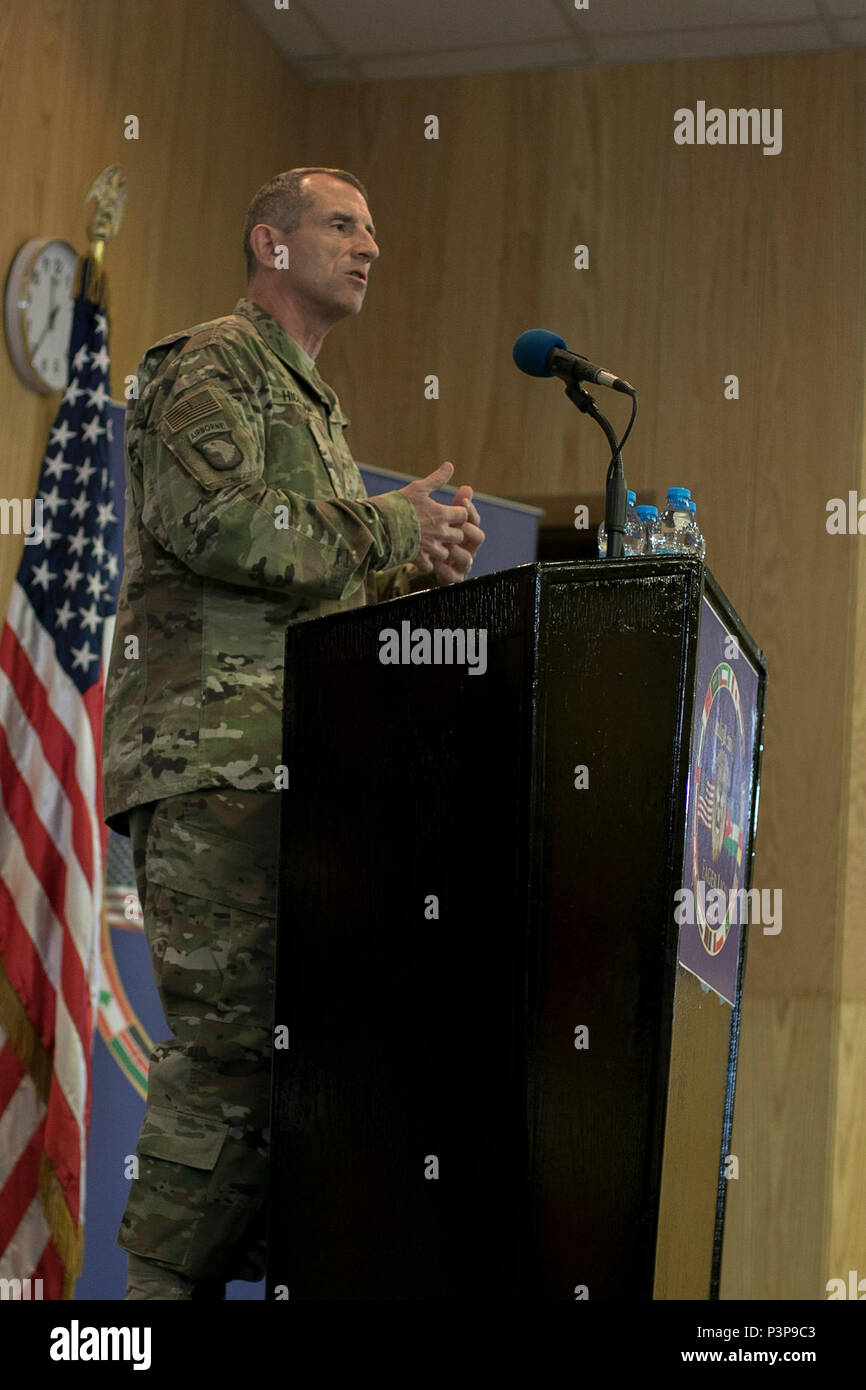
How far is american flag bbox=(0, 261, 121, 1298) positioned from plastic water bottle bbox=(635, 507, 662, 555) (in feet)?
4.50

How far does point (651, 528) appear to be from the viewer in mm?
2080

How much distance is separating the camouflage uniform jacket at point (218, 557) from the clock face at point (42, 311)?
1424mm

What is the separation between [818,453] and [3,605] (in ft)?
6.90

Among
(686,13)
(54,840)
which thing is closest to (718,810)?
(54,840)

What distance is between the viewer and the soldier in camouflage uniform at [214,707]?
5.80ft

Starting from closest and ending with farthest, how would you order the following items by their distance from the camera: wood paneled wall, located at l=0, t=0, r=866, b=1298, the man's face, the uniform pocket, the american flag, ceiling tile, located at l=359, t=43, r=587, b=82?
the uniform pocket → the man's face → the american flag → wood paneled wall, located at l=0, t=0, r=866, b=1298 → ceiling tile, located at l=359, t=43, r=587, b=82

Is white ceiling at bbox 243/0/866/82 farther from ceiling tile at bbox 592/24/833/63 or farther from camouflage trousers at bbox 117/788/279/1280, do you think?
camouflage trousers at bbox 117/788/279/1280

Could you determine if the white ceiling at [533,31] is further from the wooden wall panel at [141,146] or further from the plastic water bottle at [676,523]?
the plastic water bottle at [676,523]

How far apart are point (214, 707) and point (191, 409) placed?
1.11 feet

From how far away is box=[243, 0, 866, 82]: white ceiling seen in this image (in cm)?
425

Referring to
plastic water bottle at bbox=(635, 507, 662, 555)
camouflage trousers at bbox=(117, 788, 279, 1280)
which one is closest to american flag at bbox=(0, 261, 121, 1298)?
camouflage trousers at bbox=(117, 788, 279, 1280)

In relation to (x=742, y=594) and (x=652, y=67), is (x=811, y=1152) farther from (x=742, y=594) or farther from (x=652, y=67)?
(x=652, y=67)
